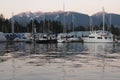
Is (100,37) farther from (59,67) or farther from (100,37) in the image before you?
(59,67)

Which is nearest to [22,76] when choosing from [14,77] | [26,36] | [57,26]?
[14,77]

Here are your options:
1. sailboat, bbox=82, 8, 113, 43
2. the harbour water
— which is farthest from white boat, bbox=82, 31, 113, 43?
the harbour water

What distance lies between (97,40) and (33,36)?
70.3 feet

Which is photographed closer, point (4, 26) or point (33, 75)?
point (33, 75)

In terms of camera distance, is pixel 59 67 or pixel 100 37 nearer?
pixel 59 67

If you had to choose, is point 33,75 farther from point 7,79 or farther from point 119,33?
point 119,33

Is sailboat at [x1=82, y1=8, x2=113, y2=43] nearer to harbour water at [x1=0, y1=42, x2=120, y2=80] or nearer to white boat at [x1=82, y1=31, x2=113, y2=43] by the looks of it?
white boat at [x1=82, y1=31, x2=113, y2=43]

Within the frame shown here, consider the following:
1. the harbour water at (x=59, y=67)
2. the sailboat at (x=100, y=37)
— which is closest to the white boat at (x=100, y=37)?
the sailboat at (x=100, y=37)

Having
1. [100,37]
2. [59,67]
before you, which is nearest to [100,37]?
[100,37]

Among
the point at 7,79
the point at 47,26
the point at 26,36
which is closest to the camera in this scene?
the point at 7,79

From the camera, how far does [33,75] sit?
66.1ft

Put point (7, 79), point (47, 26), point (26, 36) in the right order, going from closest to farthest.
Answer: point (7, 79), point (26, 36), point (47, 26)

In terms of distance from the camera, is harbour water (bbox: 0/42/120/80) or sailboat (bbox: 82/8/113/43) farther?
sailboat (bbox: 82/8/113/43)

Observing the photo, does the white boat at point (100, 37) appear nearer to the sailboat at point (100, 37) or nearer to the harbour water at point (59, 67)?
the sailboat at point (100, 37)
